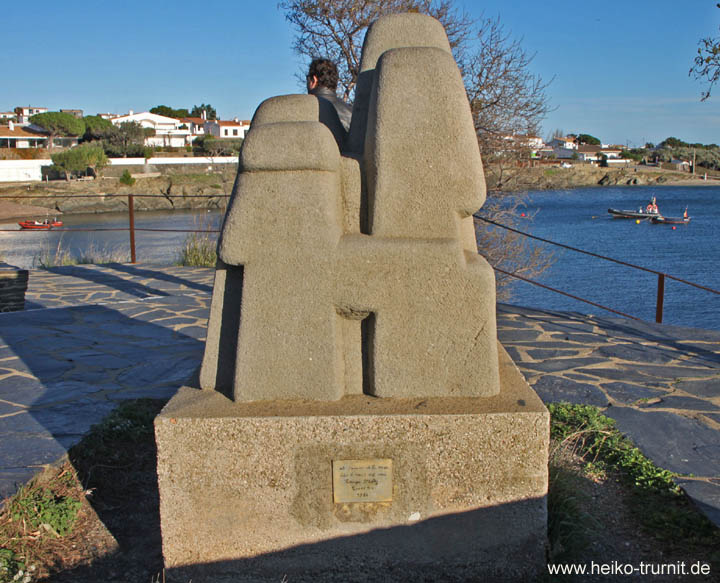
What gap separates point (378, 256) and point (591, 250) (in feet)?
80.5

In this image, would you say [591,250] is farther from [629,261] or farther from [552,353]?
[552,353]

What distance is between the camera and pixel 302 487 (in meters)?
2.47

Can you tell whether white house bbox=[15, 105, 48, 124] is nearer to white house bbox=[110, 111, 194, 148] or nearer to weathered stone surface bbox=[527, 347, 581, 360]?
Answer: white house bbox=[110, 111, 194, 148]

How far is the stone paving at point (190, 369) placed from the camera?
3665mm

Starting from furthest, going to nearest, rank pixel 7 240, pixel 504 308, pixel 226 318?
pixel 7 240
pixel 504 308
pixel 226 318

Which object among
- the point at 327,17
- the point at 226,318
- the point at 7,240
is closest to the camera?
the point at 226,318

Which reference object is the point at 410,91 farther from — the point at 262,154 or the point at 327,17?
the point at 327,17

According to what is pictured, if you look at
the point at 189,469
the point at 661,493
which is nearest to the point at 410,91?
the point at 189,469

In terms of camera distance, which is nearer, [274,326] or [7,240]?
[274,326]

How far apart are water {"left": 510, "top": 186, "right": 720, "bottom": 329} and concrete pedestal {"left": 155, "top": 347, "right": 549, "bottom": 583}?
29.7 ft

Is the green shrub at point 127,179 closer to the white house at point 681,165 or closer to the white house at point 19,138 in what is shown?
the white house at point 19,138

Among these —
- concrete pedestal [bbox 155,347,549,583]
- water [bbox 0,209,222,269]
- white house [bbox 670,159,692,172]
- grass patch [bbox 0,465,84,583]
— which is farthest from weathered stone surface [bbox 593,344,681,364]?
white house [bbox 670,159,692,172]

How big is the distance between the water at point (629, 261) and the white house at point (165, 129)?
45.2m

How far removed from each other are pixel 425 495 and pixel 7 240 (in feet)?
86.0
